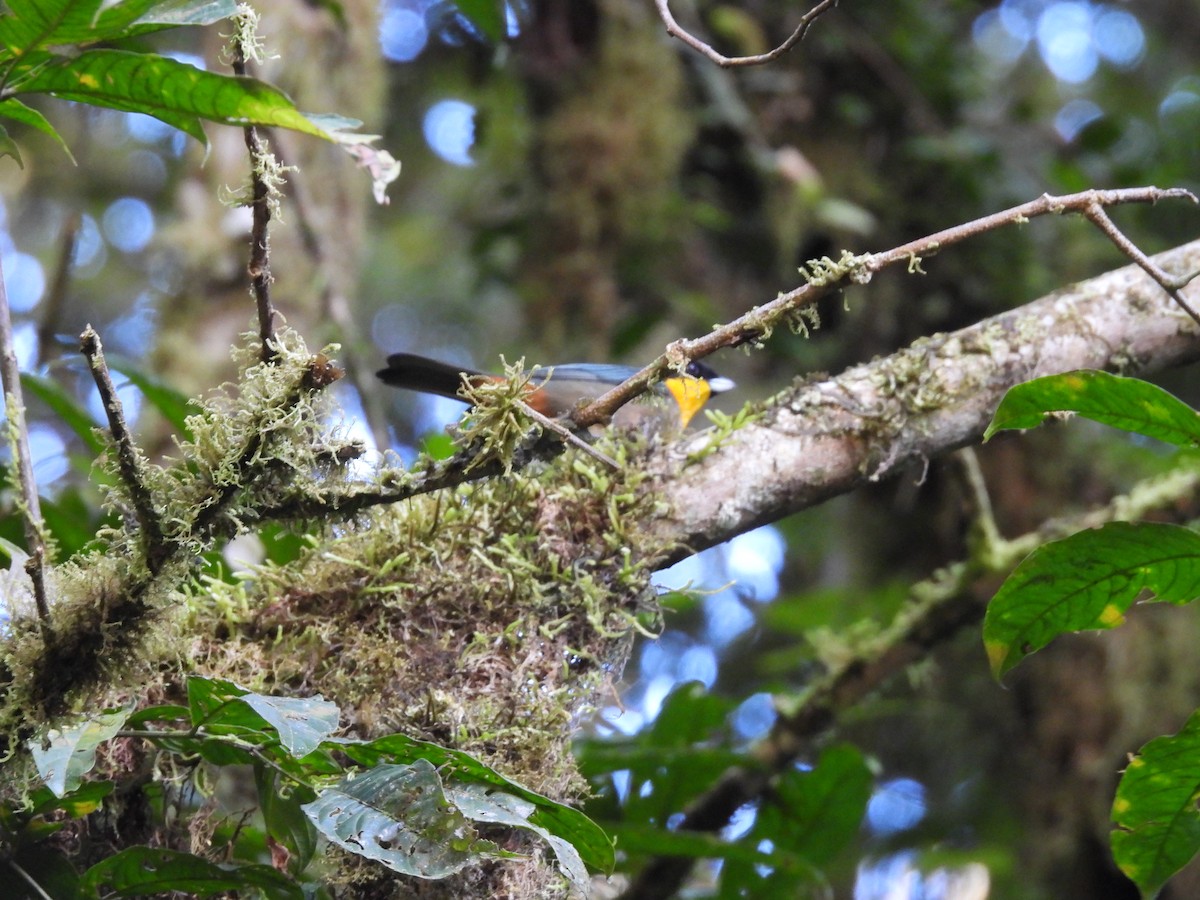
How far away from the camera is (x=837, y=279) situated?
4.75ft

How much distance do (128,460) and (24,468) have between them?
128 millimetres

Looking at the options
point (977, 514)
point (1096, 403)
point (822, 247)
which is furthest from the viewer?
point (822, 247)

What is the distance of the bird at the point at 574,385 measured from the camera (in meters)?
1.99

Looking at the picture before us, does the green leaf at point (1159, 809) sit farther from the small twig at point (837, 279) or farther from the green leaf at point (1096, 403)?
the small twig at point (837, 279)

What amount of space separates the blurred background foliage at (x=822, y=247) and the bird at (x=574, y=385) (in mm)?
1074

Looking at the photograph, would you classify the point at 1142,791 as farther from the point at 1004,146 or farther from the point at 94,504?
the point at 1004,146

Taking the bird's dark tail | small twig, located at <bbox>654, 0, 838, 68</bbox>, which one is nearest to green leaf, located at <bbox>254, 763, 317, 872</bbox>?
the bird's dark tail

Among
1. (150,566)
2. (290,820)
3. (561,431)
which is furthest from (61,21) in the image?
(290,820)

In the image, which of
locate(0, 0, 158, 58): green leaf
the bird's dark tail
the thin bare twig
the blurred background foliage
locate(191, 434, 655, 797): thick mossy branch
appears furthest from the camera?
the blurred background foliage

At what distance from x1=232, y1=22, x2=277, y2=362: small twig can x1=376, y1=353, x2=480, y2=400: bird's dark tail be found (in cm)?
123

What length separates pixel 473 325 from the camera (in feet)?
24.3

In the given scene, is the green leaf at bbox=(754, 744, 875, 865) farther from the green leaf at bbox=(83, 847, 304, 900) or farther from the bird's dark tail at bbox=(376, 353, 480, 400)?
the green leaf at bbox=(83, 847, 304, 900)

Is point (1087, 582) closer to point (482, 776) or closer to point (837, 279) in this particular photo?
point (837, 279)

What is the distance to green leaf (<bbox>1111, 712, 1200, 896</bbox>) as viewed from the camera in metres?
1.57
